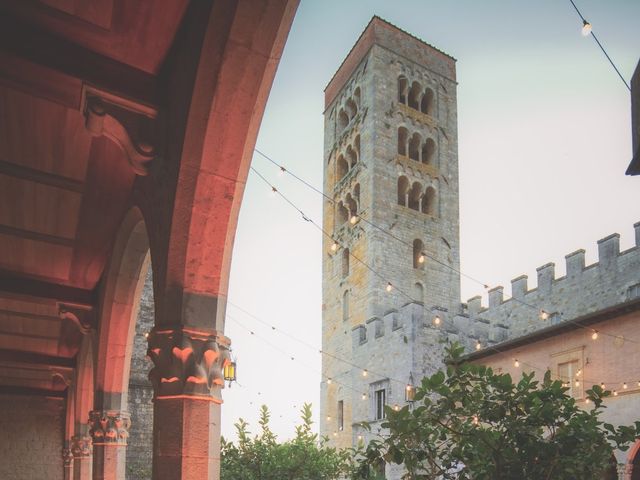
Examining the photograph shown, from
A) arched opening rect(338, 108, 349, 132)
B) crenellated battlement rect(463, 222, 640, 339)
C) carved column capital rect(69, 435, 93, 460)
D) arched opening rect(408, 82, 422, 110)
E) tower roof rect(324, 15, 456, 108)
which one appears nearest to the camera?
carved column capital rect(69, 435, 93, 460)

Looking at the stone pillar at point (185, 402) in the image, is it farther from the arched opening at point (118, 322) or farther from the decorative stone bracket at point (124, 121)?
the arched opening at point (118, 322)

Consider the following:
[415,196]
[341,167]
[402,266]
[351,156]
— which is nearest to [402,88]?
[351,156]

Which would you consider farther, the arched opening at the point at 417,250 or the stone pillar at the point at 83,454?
the arched opening at the point at 417,250

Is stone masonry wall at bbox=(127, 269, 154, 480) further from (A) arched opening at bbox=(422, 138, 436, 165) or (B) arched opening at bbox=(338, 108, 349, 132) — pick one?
(B) arched opening at bbox=(338, 108, 349, 132)

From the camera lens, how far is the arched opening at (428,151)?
25219mm

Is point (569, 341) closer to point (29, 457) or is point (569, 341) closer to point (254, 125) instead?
point (29, 457)

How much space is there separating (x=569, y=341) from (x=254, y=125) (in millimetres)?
12457

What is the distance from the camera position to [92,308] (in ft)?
22.9

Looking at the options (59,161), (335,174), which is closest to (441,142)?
(335,174)

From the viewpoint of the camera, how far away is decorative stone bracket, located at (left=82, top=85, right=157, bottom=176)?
3385mm

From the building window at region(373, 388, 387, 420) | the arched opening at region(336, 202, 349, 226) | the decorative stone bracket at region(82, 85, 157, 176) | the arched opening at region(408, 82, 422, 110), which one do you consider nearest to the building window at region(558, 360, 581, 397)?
the building window at region(373, 388, 387, 420)

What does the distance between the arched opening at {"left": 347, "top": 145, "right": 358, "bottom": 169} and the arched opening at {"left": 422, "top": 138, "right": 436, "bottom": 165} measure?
2739 millimetres

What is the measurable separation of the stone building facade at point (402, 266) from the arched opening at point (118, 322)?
10.3m

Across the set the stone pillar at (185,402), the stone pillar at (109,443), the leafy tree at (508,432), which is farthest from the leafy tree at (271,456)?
the leafy tree at (508,432)
